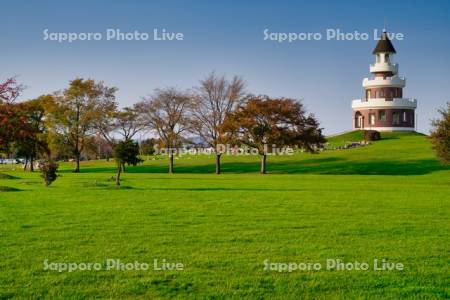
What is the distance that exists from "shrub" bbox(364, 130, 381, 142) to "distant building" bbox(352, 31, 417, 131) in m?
6.91

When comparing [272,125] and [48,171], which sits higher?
[272,125]

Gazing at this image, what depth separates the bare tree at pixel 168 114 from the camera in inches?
2544

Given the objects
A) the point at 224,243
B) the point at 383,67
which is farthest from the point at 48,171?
the point at 383,67

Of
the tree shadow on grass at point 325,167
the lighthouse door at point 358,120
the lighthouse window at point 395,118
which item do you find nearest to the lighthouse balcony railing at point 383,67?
the lighthouse door at point 358,120

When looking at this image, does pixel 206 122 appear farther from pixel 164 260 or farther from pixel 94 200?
pixel 164 260

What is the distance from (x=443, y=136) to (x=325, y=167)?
71.8 feet

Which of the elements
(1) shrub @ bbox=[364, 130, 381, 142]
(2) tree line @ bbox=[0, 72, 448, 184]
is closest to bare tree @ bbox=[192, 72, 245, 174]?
(2) tree line @ bbox=[0, 72, 448, 184]

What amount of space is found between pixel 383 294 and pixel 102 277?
4.98m

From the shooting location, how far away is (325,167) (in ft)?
204

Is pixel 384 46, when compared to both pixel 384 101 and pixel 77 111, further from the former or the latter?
pixel 77 111

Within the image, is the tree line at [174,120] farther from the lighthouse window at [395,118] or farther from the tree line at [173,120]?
the lighthouse window at [395,118]

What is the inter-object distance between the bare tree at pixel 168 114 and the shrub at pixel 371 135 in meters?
34.4

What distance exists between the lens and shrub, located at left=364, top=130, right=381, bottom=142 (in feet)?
280

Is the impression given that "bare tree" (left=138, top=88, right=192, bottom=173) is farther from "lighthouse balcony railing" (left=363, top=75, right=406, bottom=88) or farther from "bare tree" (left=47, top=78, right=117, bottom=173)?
"lighthouse balcony railing" (left=363, top=75, right=406, bottom=88)
